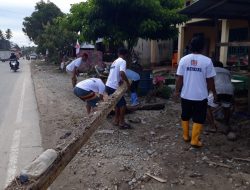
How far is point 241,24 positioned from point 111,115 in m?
9.29

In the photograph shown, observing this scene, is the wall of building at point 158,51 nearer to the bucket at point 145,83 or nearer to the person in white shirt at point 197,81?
the bucket at point 145,83

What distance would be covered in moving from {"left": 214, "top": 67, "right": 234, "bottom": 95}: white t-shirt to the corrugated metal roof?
145cm

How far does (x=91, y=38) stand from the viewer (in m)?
10.8

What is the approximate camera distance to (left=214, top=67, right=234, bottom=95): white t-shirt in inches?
268

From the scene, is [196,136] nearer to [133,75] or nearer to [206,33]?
[133,75]

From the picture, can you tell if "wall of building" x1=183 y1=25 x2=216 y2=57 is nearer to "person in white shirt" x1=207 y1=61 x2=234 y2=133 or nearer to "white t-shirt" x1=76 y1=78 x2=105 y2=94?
"person in white shirt" x1=207 y1=61 x2=234 y2=133

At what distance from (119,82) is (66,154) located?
147 inches

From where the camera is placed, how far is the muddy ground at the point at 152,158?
4391 millimetres

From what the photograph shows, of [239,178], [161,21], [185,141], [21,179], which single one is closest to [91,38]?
[161,21]

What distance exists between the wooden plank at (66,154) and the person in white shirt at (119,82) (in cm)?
85

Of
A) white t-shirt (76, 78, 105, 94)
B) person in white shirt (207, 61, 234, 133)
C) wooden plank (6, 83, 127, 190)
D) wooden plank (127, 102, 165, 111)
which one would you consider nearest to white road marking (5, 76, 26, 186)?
wooden plank (6, 83, 127, 190)

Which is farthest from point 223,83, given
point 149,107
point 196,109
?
point 149,107

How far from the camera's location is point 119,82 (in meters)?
7.36

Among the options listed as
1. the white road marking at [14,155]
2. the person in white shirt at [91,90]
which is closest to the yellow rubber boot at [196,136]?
the person in white shirt at [91,90]
